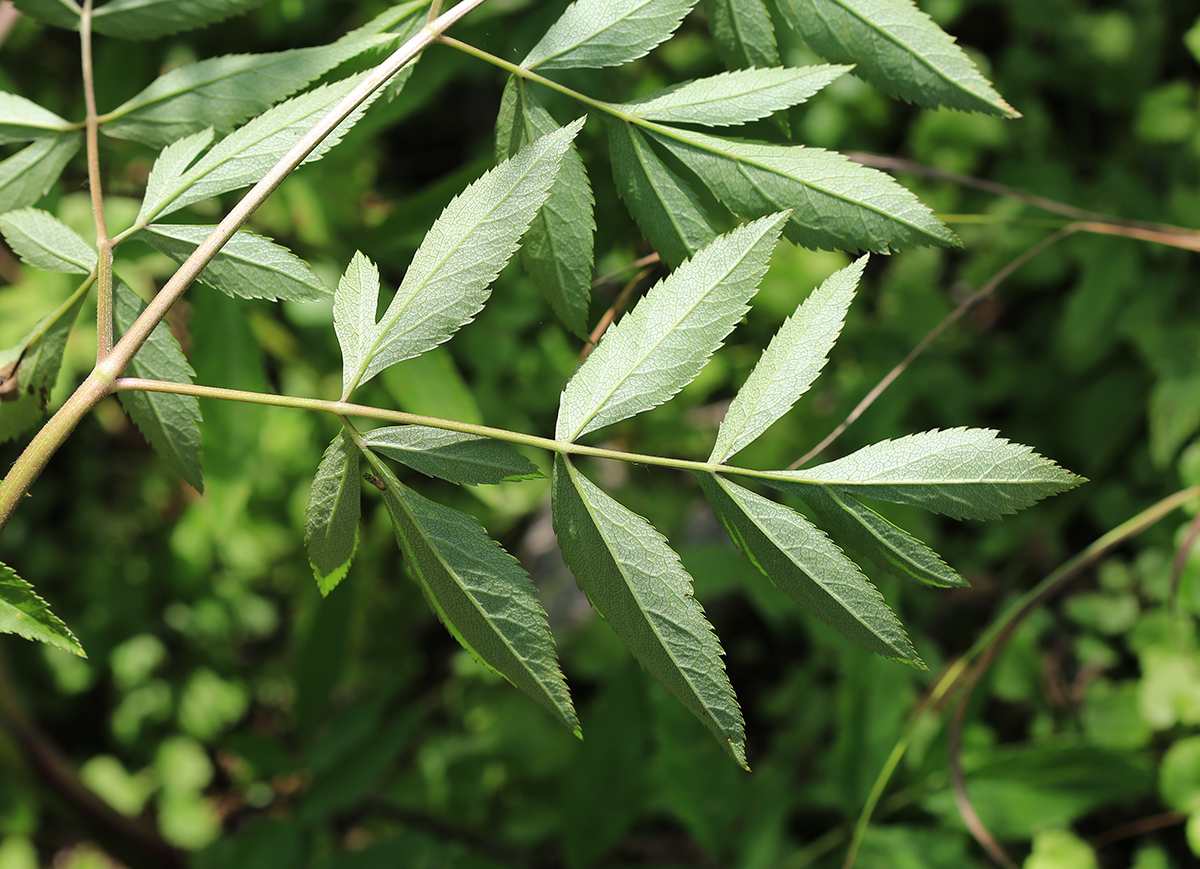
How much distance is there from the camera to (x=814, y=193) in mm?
799

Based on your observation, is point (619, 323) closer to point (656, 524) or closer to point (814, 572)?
point (814, 572)

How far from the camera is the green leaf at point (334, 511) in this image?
0.74 metres

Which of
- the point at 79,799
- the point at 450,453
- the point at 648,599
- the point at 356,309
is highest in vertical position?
the point at 356,309

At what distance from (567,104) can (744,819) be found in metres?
1.49

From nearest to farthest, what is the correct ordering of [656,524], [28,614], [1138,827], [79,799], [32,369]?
[28,614]
[32,369]
[1138,827]
[79,799]
[656,524]

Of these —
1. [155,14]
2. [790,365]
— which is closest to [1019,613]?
[790,365]

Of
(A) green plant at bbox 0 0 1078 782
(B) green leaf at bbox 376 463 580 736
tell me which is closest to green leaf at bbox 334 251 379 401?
(A) green plant at bbox 0 0 1078 782

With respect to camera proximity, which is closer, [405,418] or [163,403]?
[405,418]

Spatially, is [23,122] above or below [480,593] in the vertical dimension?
above

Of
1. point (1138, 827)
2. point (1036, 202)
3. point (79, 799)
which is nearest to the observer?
point (1036, 202)

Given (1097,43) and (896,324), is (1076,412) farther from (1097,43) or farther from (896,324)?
(1097,43)

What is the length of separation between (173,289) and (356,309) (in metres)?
0.15

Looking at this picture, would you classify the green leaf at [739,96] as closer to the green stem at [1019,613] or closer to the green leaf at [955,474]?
the green leaf at [955,474]

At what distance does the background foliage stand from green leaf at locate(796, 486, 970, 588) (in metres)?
0.62
